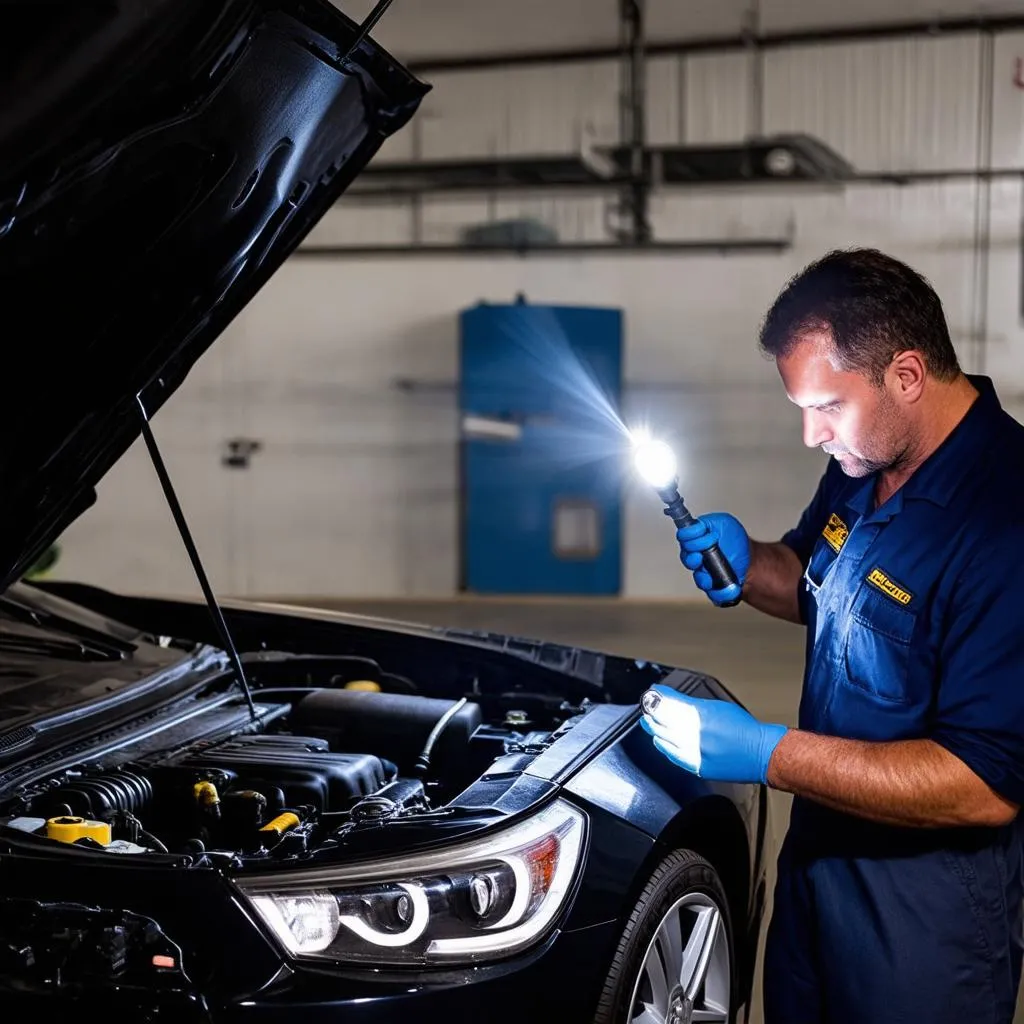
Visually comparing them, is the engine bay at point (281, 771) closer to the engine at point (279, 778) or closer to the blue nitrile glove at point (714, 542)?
the engine at point (279, 778)

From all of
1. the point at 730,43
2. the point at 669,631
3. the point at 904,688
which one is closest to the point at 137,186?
the point at 904,688

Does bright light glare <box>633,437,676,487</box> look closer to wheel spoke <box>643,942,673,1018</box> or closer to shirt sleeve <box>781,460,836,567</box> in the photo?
shirt sleeve <box>781,460,836,567</box>

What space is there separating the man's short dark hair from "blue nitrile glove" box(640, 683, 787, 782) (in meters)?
0.52

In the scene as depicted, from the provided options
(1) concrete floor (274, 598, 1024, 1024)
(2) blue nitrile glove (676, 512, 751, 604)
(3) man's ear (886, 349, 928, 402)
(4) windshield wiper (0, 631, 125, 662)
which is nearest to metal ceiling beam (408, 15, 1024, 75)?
(1) concrete floor (274, 598, 1024, 1024)

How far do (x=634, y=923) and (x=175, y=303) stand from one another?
3.73 ft

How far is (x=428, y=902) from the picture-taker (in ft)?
4.85

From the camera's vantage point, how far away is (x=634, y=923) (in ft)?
5.54

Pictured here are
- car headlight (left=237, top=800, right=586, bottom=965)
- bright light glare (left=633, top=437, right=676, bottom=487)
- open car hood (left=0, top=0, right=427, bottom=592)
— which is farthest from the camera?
bright light glare (left=633, top=437, right=676, bottom=487)

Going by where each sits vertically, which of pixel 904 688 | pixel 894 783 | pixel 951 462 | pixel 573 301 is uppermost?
pixel 573 301

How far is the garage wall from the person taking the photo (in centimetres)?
827

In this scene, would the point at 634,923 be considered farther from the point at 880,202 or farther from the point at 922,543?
the point at 880,202

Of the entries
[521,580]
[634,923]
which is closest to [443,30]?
[521,580]

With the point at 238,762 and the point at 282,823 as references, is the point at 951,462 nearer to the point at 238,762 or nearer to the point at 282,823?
the point at 282,823

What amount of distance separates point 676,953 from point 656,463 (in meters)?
0.78
